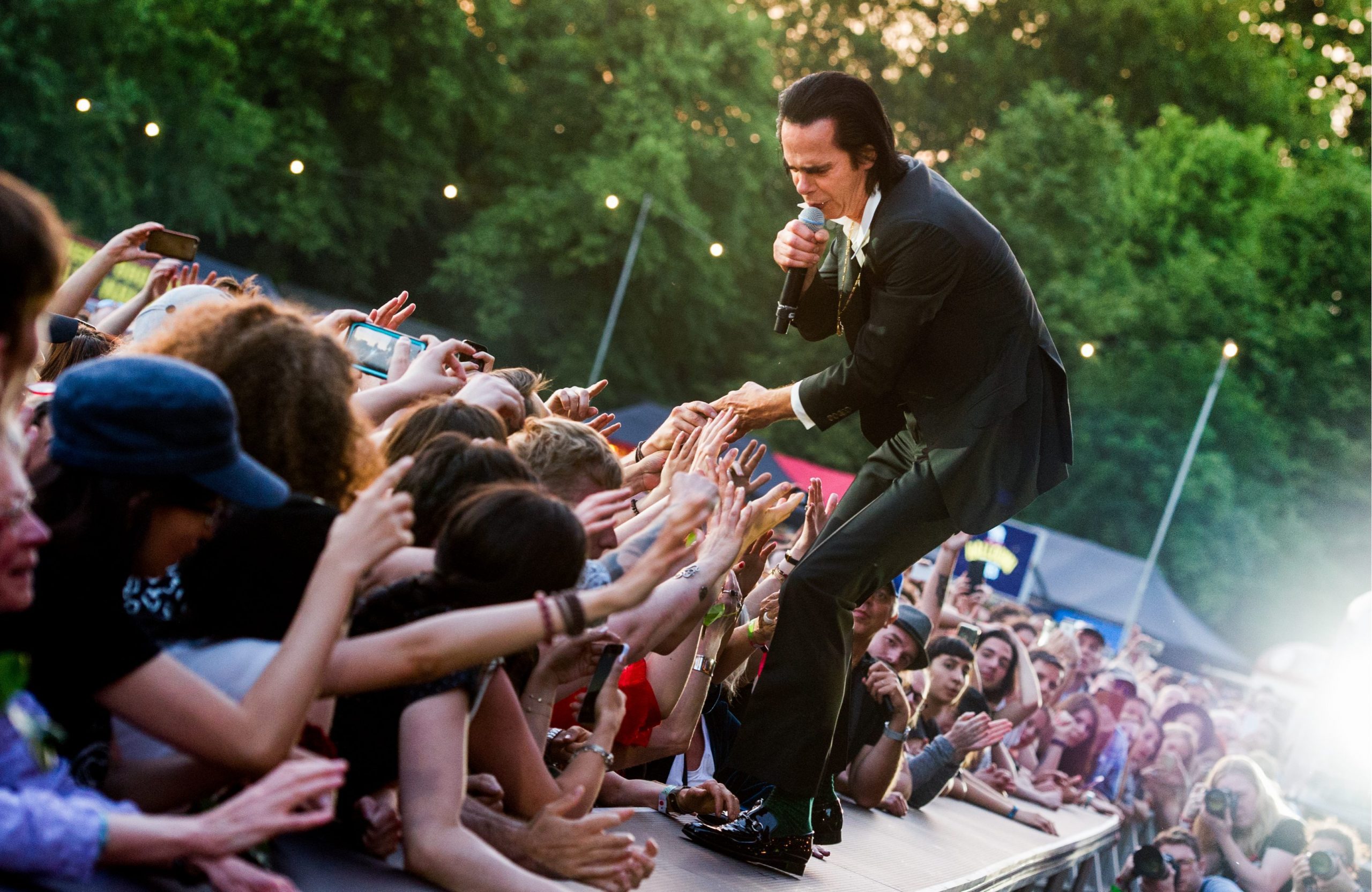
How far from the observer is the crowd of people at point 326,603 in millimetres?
2098

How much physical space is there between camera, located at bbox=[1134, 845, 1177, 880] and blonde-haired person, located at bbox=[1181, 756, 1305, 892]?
0.34 metres

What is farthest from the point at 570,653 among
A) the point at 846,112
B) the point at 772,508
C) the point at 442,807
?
the point at 846,112

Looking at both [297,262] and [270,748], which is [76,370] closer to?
[270,748]

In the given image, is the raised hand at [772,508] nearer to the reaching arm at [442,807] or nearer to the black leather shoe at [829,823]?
the reaching arm at [442,807]

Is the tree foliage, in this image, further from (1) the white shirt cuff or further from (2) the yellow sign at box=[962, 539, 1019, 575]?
(1) the white shirt cuff

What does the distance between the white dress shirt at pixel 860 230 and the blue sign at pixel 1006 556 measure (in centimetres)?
1012

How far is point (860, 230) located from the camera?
404 cm

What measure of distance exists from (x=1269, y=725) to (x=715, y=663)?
48.0 ft

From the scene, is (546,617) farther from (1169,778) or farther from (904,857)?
(1169,778)

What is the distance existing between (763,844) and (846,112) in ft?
6.83

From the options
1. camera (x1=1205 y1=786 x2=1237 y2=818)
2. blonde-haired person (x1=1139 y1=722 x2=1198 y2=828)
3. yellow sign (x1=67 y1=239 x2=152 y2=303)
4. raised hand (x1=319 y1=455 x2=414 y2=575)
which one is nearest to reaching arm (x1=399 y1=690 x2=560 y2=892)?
raised hand (x1=319 y1=455 x2=414 y2=575)

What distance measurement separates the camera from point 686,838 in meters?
4.14

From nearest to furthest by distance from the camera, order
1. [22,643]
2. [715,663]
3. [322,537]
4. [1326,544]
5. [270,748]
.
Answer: [22,643] → [270,748] → [322,537] → [715,663] → [1326,544]

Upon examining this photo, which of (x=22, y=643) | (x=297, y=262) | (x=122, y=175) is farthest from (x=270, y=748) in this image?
(x=297, y=262)
